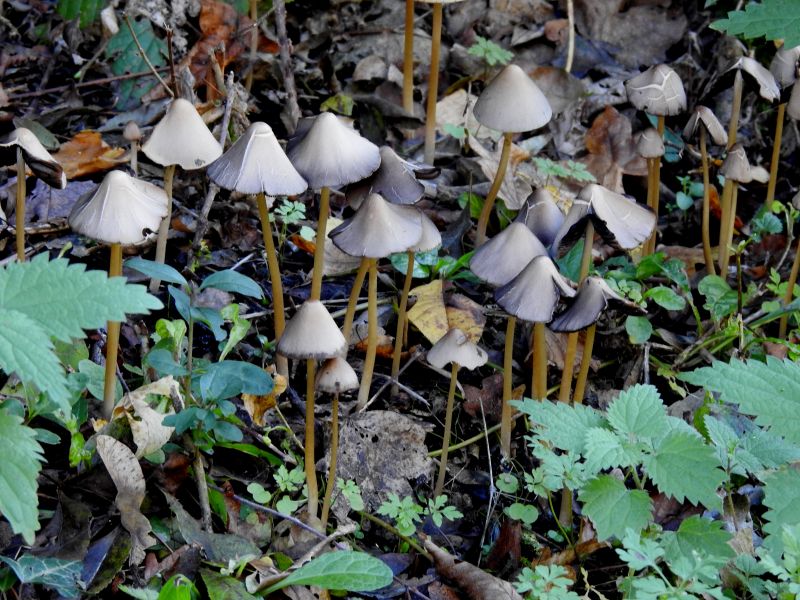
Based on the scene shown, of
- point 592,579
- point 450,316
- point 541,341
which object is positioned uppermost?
point 541,341

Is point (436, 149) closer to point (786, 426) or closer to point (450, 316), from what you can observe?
point (450, 316)

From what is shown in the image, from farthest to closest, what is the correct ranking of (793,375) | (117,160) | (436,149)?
(436,149) → (117,160) → (793,375)

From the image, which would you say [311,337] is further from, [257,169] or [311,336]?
[257,169]

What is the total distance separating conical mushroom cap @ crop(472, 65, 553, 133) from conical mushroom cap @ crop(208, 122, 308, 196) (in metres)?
0.90

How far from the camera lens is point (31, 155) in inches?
107

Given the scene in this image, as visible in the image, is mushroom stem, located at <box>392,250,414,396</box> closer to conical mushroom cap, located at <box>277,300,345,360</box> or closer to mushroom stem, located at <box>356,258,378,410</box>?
mushroom stem, located at <box>356,258,378,410</box>

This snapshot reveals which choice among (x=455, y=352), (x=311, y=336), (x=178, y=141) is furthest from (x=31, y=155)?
(x=455, y=352)

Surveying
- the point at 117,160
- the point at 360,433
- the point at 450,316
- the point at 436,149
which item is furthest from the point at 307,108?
the point at 360,433

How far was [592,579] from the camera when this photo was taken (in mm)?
2818

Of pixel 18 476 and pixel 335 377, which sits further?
pixel 335 377

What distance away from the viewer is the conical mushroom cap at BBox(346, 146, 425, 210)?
9.61ft

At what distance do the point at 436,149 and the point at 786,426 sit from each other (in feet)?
8.66

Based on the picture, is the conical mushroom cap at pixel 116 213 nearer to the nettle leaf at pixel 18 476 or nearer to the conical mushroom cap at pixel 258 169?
the conical mushroom cap at pixel 258 169

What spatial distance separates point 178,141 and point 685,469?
1.84m
